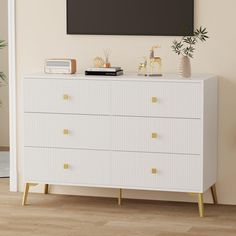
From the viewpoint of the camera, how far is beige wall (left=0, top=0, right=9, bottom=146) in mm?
7859

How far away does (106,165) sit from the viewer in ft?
17.2

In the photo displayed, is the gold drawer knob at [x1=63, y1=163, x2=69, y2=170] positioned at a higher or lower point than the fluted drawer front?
lower

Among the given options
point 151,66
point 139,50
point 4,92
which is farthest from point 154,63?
point 4,92

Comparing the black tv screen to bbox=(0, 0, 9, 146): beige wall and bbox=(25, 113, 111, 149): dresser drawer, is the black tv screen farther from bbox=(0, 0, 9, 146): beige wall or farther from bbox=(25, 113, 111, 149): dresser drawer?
bbox=(0, 0, 9, 146): beige wall

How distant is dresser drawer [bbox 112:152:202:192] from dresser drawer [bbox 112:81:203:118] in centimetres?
27

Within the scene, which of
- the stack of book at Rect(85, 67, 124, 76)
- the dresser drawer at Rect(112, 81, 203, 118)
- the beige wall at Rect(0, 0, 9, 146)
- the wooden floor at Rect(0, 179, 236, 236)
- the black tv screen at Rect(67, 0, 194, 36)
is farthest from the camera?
the beige wall at Rect(0, 0, 9, 146)

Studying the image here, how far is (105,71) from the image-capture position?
5273mm

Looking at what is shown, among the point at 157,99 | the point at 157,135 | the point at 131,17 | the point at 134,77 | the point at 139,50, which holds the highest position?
the point at 131,17

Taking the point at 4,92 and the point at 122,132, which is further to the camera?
the point at 4,92

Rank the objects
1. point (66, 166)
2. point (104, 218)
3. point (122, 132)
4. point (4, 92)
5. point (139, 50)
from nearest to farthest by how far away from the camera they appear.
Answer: point (104, 218), point (122, 132), point (66, 166), point (139, 50), point (4, 92)

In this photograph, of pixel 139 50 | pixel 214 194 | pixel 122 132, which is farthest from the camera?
pixel 139 50

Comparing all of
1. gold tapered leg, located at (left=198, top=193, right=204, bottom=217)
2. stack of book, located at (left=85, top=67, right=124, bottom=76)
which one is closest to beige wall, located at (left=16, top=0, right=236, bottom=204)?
stack of book, located at (left=85, top=67, right=124, bottom=76)

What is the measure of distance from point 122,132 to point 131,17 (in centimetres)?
83

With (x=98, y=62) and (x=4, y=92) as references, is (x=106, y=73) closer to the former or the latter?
(x=98, y=62)
